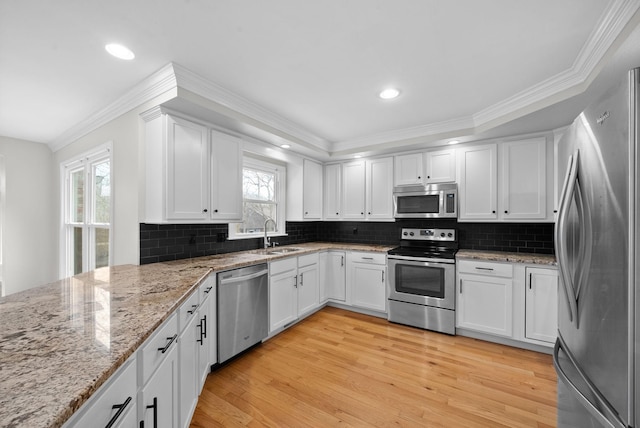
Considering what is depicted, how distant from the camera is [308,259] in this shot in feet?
11.7

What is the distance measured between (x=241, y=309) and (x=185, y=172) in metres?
1.38

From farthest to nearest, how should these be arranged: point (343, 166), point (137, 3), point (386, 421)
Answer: point (343, 166)
point (386, 421)
point (137, 3)

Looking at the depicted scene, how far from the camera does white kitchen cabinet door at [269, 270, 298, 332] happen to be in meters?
Answer: 2.94

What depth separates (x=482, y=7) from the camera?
4.90 ft

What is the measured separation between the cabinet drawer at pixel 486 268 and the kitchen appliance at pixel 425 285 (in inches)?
4.5

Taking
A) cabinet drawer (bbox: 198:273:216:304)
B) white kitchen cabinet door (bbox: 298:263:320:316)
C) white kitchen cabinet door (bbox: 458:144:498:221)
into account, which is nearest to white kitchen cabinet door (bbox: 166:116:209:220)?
cabinet drawer (bbox: 198:273:216:304)

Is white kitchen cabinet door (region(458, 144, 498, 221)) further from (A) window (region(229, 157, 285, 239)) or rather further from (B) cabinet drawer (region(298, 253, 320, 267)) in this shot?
(A) window (region(229, 157, 285, 239))

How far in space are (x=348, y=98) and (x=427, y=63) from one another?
0.81m

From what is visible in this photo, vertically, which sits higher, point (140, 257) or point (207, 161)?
point (207, 161)

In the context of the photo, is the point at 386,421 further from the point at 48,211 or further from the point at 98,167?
the point at 48,211

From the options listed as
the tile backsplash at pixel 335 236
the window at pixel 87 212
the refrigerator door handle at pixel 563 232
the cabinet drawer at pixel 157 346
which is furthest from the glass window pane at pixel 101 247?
the refrigerator door handle at pixel 563 232

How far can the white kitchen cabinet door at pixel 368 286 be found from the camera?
363 centimetres

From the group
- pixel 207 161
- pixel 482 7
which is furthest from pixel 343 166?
pixel 482 7

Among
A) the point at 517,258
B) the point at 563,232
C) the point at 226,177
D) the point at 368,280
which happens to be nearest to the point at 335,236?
the point at 368,280
